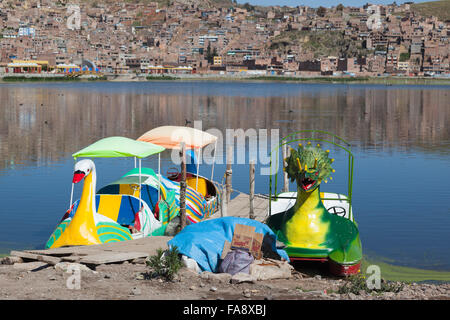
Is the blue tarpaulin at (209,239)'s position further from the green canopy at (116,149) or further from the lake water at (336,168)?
the lake water at (336,168)

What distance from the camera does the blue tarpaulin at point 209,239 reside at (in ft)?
34.4

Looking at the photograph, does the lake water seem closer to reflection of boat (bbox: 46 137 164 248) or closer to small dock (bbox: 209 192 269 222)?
reflection of boat (bbox: 46 137 164 248)

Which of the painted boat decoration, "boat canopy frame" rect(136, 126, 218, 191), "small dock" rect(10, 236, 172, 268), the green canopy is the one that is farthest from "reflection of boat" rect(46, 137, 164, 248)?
the painted boat decoration

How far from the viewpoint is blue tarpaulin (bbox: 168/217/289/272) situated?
10.5 meters

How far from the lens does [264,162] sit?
1116 inches

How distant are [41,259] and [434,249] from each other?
31.1 feet

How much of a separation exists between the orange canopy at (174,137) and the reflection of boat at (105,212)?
156cm

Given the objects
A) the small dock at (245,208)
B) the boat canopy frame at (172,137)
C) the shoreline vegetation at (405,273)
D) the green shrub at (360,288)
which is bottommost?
the shoreline vegetation at (405,273)

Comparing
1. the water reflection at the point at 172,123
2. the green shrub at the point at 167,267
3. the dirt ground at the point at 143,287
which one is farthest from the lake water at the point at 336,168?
the green shrub at the point at 167,267

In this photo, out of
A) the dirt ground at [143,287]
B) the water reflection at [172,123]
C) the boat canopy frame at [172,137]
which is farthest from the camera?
the water reflection at [172,123]

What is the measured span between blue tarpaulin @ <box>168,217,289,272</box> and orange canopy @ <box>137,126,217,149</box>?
6.67 meters

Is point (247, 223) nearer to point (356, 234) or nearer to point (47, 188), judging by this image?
point (356, 234)

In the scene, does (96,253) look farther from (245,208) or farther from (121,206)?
(245,208)

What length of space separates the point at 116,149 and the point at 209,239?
16.2 ft
